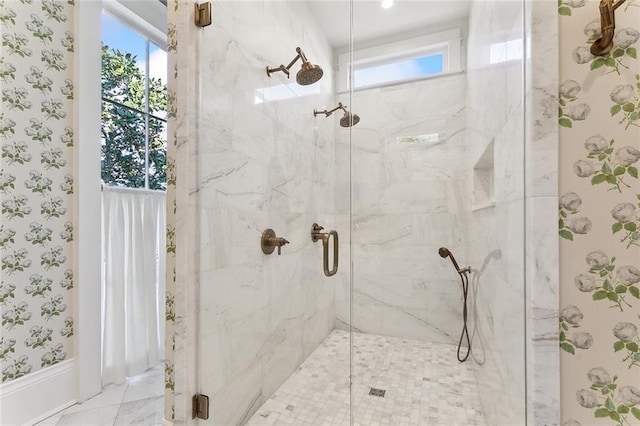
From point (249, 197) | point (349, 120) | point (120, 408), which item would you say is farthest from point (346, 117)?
point (120, 408)

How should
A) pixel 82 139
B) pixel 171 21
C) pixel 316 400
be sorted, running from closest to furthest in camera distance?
pixel 171 21 < pixel 316 400 < pixel 82 139

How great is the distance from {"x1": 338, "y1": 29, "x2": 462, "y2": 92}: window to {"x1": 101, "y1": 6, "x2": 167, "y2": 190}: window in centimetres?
157

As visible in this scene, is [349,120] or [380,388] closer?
[380,388]

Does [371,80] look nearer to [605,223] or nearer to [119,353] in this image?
[605,223]

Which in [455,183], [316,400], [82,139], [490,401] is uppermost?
[82,139]

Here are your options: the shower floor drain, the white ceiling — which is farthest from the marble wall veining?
the white ceiling

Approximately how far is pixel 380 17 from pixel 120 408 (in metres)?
3.02

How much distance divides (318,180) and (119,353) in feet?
5.75

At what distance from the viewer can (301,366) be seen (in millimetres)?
1916

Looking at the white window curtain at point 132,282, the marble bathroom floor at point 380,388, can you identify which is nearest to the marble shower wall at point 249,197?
the marble bathroom floor at point 380,388

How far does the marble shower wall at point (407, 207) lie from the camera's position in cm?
216

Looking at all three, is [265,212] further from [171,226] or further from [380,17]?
[380,17]

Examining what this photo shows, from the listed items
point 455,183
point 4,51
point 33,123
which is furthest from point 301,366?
point 4,51

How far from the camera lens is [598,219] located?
774 millimetres
